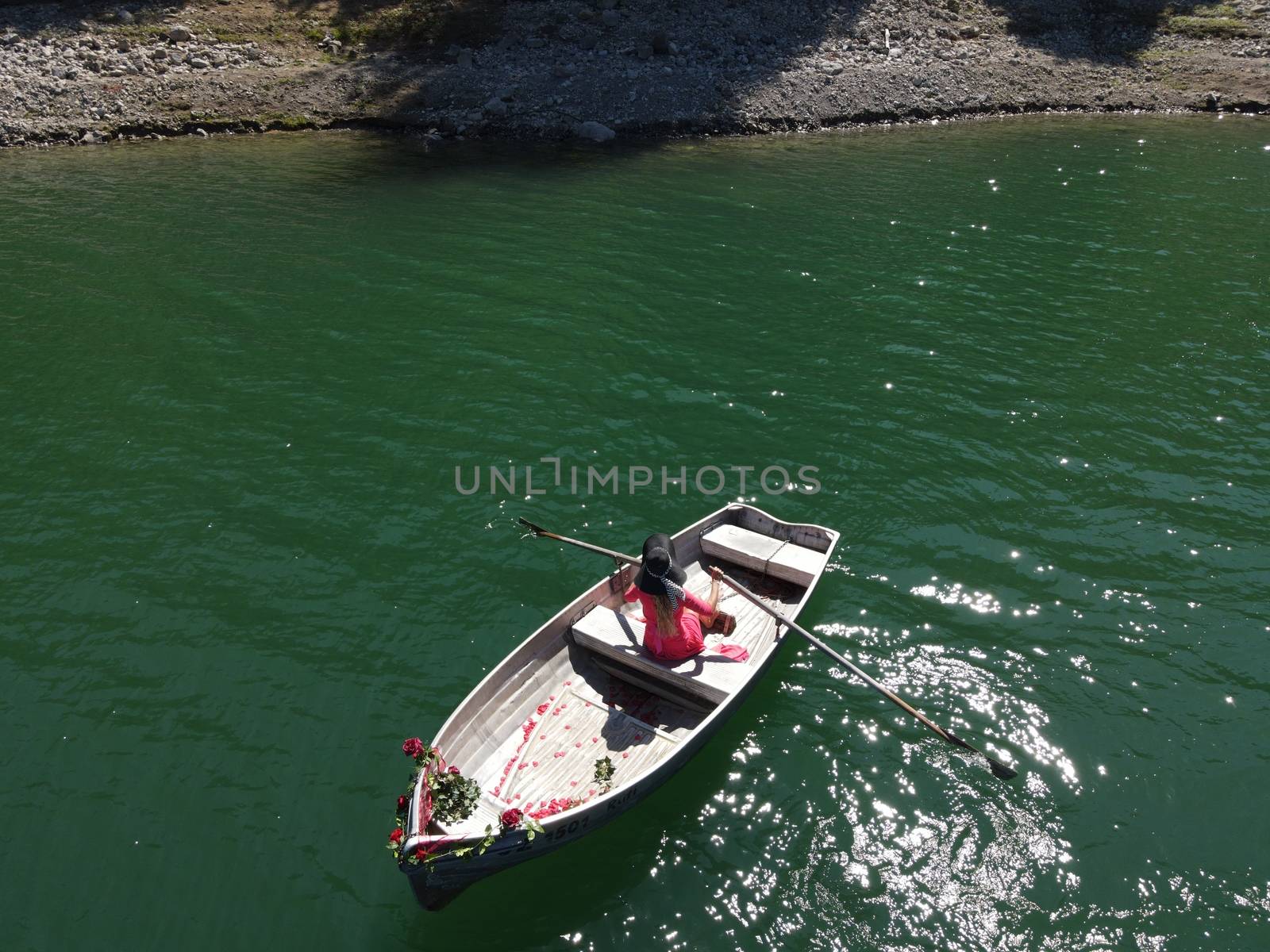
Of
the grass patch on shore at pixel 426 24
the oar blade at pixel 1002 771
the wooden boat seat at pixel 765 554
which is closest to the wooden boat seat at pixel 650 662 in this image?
the wooden boat seat at pixel 765 554

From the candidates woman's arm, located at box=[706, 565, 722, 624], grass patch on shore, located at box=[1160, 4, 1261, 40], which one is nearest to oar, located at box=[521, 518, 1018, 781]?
woman's arm, located at box=[706, 565, 722, 624]

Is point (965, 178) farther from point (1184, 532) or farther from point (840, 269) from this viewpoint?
point (1184, 532)

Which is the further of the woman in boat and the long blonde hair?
the long blonde hair

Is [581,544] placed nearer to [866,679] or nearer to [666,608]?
[666,608]

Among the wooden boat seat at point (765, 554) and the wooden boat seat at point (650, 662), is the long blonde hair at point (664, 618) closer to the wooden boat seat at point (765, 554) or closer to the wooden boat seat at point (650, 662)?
the wooden boat seat at point (650, 662)

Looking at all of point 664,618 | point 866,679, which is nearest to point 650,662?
point 664,618

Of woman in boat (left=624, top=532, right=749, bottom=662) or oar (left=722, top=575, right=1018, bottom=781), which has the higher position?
woman in boat (left=624, top=532, right=749, bottom=662)

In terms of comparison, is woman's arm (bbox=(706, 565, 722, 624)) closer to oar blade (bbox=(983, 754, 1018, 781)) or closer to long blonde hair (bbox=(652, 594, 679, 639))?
long blonde hair (bbox=(652, 594, 679, 639))

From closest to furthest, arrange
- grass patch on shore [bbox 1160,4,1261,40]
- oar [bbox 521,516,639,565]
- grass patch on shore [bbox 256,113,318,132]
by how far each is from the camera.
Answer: oar [bbox 521,516,639,565] → grass patch on shore [bbox 256,113,318,132] → grass patch on shore [bbox 1160,4,1261,40]
